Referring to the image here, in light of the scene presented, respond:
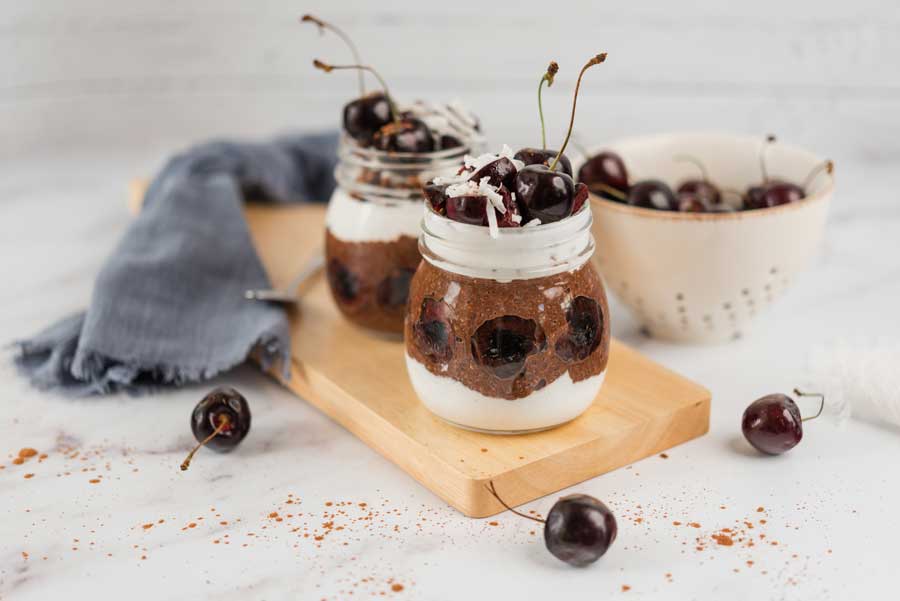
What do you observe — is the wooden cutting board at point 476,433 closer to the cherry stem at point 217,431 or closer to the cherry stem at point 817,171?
the cherry stem at point 217,431

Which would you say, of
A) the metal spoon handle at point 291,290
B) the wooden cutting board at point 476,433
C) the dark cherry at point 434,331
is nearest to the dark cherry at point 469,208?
the dark cherry at point 434,331

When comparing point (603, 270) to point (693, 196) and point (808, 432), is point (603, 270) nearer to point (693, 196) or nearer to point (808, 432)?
point (693, 196)

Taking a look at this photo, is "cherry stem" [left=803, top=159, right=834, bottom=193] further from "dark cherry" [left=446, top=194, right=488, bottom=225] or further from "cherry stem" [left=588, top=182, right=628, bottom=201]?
"dark cherry" [left=446, top=194, right=488, bottom=225]

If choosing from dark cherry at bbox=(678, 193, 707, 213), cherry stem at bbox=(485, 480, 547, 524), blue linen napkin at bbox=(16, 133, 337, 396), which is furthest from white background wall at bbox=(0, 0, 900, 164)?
cherry stem at bbox=(485, 480, 547, 524)

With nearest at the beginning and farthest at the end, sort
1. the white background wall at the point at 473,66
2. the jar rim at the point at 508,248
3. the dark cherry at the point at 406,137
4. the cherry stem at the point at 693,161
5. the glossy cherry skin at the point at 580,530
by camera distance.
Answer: the glossy cherry skin at the point at 580,530
the jar rim at the point at 508,248
the dark cherry at the point at 406,137
the cherry stem at the point at 693,161
the white background wall at the point at 473,66

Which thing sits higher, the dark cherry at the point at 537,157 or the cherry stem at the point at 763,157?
the dark cherry at the point at 537,157

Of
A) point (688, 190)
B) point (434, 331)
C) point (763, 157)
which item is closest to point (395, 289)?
point (434, 331)

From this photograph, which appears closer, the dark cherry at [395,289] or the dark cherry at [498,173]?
the dark cherry at [498,173]
